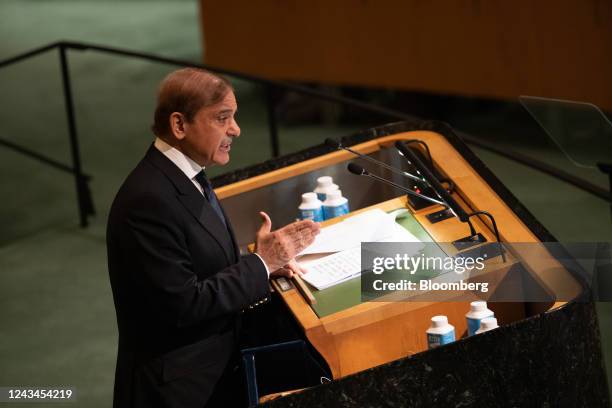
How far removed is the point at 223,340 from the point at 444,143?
44.7 inches

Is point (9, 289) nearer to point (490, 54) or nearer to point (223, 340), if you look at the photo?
point (223, 340)

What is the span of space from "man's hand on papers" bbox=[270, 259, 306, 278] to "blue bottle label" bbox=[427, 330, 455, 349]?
45cm

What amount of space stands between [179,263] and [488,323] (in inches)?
31.1

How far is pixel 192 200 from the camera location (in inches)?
102

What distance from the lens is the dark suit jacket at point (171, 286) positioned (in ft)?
8.14

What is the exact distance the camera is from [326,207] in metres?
3.31

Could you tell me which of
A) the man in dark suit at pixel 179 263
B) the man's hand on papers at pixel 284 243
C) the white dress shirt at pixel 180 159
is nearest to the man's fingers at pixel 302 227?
the man's hand on papers at pixel 284 243

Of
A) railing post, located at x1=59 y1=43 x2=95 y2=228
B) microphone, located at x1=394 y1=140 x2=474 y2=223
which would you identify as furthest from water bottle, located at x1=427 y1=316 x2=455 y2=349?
railing post, located at x1=59 y1=43 x2=95 y2=228

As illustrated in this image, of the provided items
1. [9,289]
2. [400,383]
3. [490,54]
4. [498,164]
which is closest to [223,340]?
[400,383]

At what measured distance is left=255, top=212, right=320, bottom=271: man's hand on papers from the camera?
2.72 meters

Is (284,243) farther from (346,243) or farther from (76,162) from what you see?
(76,162)

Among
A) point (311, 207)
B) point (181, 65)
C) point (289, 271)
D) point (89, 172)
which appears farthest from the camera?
point (89, 172)

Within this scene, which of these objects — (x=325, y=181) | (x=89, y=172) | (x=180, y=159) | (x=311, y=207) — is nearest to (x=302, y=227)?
(x=180, y=159)

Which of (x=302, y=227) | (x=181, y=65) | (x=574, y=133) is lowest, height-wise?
(x=302, y=227)
